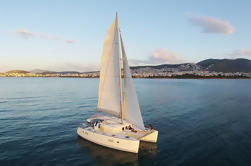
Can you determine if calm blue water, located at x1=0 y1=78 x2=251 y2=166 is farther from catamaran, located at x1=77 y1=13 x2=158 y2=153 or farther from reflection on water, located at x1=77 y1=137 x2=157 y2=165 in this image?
catamaran, located at x1=77 y1=13 x2=158 y2=153

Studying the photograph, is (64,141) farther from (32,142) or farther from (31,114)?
(31,114)

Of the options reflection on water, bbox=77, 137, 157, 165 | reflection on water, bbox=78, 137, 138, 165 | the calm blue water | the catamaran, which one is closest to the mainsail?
the catamaran

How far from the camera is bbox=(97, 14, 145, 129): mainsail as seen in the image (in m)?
17.8

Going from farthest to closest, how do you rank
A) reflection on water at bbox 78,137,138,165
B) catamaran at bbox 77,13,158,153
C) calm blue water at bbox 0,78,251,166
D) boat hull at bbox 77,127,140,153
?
catamaran at bbox 77,13,158,153 → boat hull at bbox 77,127,140,153 → calm blue water at bbox 0,78,251,166 → reflection on water at bbox 78,137,138,165

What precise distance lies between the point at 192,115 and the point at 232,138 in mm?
11531

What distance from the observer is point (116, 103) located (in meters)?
18.9

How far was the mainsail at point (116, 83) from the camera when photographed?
699 inches

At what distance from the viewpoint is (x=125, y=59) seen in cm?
1784

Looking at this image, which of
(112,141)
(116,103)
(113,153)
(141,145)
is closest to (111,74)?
(116,103)

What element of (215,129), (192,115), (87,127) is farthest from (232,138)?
(87,127)

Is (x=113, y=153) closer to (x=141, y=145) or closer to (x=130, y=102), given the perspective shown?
(x=141, y=145)

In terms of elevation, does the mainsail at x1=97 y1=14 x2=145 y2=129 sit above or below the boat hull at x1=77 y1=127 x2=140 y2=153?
above

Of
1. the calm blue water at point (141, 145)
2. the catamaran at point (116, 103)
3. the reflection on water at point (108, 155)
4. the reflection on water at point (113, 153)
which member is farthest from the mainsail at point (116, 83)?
the calm blue water at point (141, 145)

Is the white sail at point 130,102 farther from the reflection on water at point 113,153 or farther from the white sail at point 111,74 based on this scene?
the reflection on water at point 113,153
